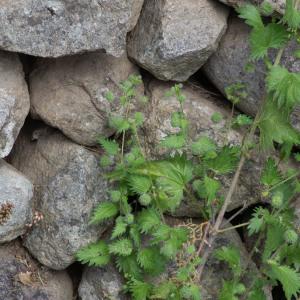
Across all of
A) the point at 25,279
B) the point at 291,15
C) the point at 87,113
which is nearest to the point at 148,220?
the point at 87,113

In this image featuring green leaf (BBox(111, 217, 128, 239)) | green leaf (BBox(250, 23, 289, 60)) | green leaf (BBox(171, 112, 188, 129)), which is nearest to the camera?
green leaf (BBox(250, 23, 289, 60))

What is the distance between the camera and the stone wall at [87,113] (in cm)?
297

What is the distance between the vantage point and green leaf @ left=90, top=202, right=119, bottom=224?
3025 millimetres

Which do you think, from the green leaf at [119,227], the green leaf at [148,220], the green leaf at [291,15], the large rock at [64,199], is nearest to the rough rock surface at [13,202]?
the large rock at [64,199]

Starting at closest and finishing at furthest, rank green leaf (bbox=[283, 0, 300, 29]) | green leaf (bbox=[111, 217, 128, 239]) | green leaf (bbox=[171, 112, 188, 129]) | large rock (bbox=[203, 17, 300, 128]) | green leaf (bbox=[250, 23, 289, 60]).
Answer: green leaf (bbox=[283, 0, 300, 29])
green leaf (bbox=[250, 23, 289, 60])
green leaf (bbox=[171, 112, 188, 129])
green leaf (bbox=[111, 217, 128, 239])
large rock (bbox=[203, 17, 300, 128])

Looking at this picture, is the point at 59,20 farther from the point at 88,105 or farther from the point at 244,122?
the point at 244,122

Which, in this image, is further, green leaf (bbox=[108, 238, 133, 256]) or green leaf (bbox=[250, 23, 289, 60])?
green leaf (bbox=[108, 238, 133, 256])

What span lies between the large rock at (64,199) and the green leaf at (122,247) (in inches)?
6.6

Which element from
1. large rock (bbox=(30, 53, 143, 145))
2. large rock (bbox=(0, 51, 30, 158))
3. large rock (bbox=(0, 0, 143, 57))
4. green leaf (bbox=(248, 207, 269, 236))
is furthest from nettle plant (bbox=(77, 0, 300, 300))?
large rock (bbox=(0, 51, 30, 158))

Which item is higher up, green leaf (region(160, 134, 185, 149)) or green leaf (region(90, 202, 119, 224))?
green leaf (region(160, 134, 185, 149))

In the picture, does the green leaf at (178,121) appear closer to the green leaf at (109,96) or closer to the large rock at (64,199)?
the green leaf at (109,96)

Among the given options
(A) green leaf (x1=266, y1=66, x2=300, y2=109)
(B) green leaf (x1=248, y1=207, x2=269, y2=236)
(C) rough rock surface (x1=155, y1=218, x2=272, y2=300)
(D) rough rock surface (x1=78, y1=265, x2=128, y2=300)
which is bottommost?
(D) rough rock surface (x1=78, y1=265, x2=128, y2=300)

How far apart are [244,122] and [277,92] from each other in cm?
27

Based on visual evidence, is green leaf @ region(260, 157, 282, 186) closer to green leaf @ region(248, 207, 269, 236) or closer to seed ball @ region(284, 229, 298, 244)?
green leaf @ region(248, 207, 269, 236)
